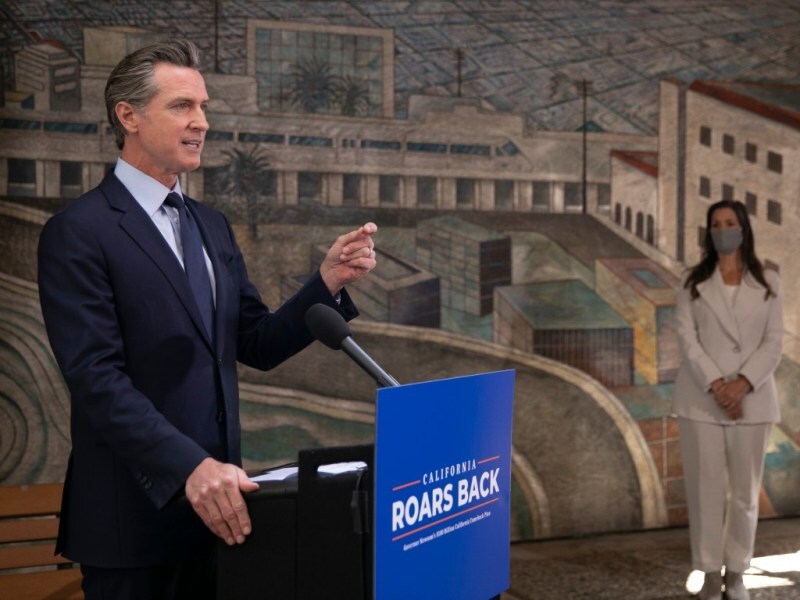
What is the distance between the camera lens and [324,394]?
5.82 m

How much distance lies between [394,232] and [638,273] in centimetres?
175

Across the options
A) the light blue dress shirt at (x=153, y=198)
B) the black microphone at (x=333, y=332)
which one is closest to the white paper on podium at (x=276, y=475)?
the black microphone at (x=333, y=332)

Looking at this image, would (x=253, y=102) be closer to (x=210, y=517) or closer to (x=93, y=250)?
(x=93, y=250)

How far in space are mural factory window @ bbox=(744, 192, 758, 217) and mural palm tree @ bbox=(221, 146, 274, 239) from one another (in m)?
3.42

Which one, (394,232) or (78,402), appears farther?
(394,232)

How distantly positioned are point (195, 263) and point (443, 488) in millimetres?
679

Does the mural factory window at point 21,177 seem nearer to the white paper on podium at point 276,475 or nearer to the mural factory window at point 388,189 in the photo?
the mural factory window at point 388,189

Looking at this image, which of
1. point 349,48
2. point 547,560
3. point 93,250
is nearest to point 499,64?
point 349,48

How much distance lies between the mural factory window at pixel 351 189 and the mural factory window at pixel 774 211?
119 inches

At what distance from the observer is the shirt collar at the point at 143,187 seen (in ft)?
6.34

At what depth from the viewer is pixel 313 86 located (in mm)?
5914

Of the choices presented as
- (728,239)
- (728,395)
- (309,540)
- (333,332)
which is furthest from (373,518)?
(728,239)

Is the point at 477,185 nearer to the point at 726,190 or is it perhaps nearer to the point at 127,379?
the point at 726,190

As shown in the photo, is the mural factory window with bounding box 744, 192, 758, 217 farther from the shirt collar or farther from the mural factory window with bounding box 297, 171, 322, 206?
the shirt collar
